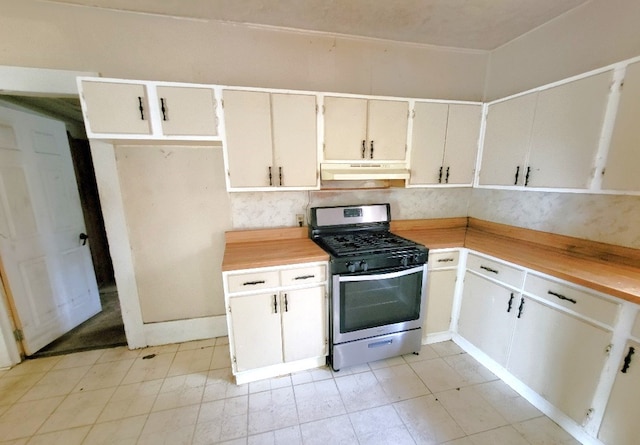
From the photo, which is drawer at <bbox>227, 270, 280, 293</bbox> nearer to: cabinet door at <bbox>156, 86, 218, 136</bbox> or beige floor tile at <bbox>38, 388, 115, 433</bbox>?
cabinet door at <bbox>156, 86, 218, 136</bbox>

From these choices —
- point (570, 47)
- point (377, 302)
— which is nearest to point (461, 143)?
point (570, 47)

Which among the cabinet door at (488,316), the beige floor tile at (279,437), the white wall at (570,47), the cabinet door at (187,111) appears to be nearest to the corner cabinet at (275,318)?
the beige floor tile at (279,437)

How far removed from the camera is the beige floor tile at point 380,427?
151 cm

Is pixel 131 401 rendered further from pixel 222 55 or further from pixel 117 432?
pixel 222 55

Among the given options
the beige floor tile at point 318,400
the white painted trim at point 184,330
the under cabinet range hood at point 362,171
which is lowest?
the beige floor tile at point 318,400

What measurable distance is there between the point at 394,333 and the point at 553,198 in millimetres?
1723

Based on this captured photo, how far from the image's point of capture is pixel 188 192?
2.24 m

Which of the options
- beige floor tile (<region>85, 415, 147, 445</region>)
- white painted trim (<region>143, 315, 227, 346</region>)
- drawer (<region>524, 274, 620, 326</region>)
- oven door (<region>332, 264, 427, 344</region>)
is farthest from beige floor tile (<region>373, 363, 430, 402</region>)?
beige floor tile (<region>85, 415, 147, 445</region>)

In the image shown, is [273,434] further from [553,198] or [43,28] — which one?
[43,28]

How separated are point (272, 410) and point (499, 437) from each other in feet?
4.68

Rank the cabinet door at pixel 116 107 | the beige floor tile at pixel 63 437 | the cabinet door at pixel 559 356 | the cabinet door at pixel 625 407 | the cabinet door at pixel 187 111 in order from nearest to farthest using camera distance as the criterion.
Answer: the cabinet door at pixel 625 407
the cabinet door at pixel 559 356
the beige floor tile at pixel 63 437
the cabinet door at pixel 116 107
the cabinet door at pixel 187 111

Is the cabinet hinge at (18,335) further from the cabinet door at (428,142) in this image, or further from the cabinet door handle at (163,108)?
the cabinet door at (428,142)

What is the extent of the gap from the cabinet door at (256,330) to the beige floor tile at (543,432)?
1.65 meters

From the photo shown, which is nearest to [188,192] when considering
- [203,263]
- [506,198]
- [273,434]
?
[203,263]
